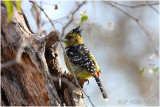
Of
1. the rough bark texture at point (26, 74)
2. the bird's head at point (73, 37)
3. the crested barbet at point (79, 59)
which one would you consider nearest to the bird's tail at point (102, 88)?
the crested barbet at point (79, 59)

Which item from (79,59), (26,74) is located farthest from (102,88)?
(26,74)

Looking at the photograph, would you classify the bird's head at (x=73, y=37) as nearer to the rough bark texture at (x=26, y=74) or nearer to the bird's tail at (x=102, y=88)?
the bird's tail at (x=102, y=88)

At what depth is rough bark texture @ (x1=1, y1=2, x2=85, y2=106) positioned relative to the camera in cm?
257

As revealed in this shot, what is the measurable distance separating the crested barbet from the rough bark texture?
0.64 metres

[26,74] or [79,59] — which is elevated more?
[79,59]

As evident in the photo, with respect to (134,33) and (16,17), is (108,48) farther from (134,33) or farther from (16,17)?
(16,17)

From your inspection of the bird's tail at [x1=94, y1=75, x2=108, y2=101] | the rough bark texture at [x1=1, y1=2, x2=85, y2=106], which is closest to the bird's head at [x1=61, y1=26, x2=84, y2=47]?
the bird's tail at [x1=94, y1=75, x2=108, y2=101]

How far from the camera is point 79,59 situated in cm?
342

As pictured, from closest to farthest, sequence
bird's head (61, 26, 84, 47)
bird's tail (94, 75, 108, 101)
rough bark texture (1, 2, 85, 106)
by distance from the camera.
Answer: rough bark texture (1, 2, 85, 106) < bird's tail (94, 75, 108, 101) < bird's head (61, 26, 84, 47)

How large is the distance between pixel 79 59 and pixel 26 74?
987 mm

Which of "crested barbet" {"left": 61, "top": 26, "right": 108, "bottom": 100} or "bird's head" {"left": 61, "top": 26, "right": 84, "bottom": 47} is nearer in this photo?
"crested barbet" {"left": 61, "top": 26, "right": 108, "bottom": 100}

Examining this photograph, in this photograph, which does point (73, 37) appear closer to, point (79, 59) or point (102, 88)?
point (79, 59)

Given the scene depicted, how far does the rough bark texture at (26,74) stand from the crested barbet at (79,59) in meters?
0.64

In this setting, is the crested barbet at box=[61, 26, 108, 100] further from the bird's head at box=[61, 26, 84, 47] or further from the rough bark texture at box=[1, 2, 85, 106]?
the rough bark texture at box=[1, 2, 85, 106]
